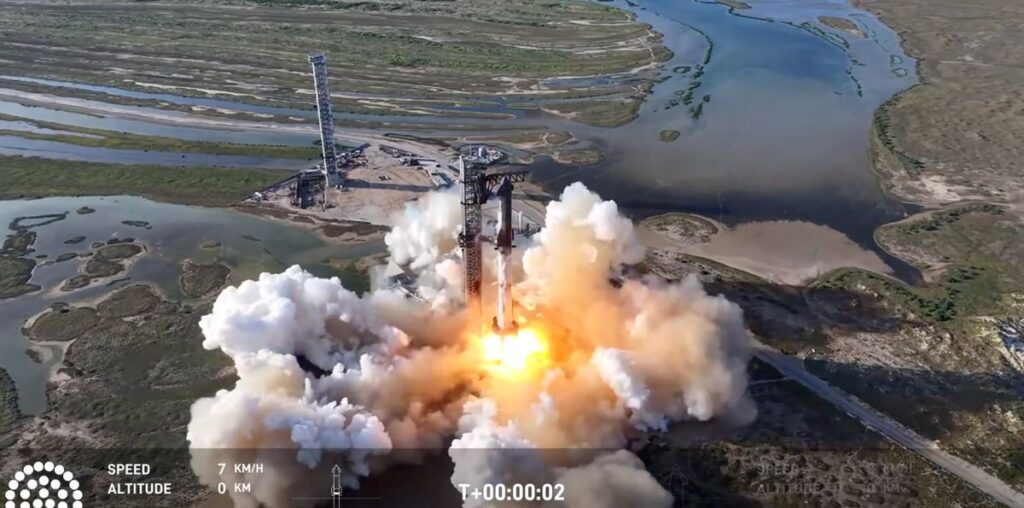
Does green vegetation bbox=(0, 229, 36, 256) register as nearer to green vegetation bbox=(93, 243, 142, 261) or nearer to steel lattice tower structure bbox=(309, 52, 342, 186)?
green vegetation bbox=(93, 243, 142, 261)

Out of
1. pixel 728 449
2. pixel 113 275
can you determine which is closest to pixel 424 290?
pixel 728 449

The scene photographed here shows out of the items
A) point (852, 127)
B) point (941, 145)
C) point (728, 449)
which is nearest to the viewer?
point (728, 449)

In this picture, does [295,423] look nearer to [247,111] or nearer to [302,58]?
[247,111]

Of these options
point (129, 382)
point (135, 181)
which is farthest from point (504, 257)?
point (135, 181)

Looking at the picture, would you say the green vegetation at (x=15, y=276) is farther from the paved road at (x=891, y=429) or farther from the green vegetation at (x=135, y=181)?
the paved road at (x=891, y=429)

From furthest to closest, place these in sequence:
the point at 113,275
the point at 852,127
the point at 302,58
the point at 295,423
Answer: the point at 302,58, the point at 852,127, the point at 113,275, the point at 295,423

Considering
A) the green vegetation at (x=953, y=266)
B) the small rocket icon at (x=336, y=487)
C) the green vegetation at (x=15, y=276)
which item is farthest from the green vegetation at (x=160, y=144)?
the green vegetation at (x=953, y=266)
